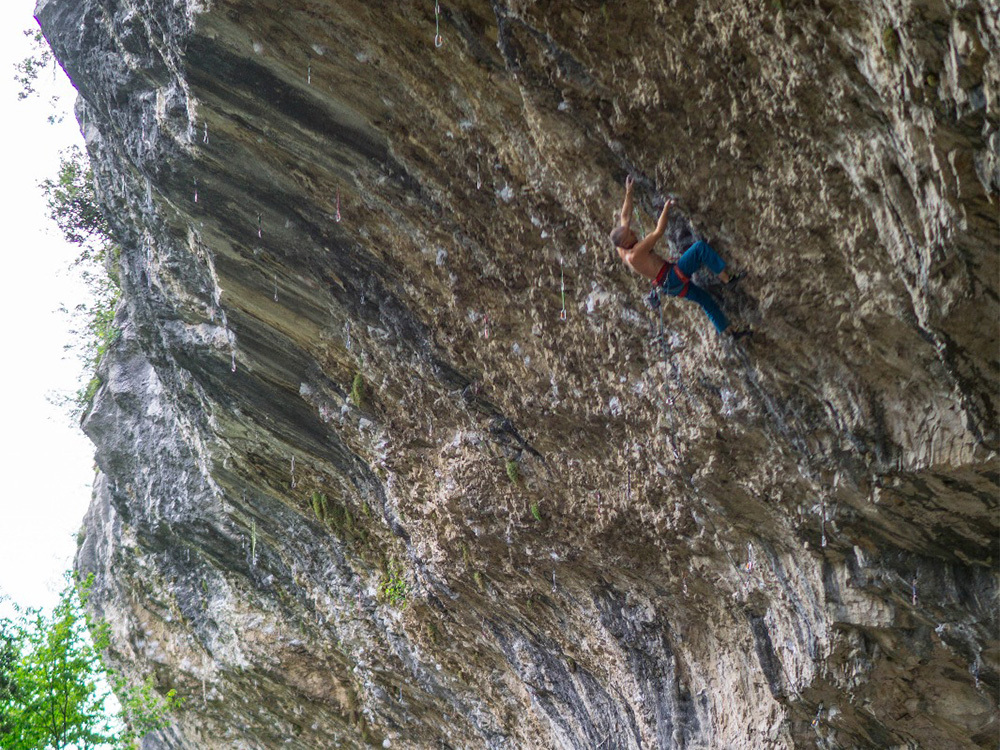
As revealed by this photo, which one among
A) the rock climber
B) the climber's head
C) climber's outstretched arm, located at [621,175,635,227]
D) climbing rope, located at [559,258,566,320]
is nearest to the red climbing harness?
the rock climber

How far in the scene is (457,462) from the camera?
10.2 meters

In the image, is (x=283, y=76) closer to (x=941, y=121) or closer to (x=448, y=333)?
(x=448, y=333)

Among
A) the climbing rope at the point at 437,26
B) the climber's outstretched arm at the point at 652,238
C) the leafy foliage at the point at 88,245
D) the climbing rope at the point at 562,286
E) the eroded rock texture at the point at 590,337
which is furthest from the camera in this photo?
the leafy foliage at the point at 88,245

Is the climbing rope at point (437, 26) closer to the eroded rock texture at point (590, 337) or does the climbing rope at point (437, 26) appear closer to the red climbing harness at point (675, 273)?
the eroded rock texture at point (590, 337)

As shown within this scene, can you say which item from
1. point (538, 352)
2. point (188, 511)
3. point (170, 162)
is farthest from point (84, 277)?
point (538, 352)

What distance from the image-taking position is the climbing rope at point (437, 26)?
6.30 metres

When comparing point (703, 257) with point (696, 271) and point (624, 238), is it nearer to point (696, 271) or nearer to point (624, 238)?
point (696, 271)

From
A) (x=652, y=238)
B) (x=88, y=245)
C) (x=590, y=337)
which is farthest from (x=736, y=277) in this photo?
(x=88, y=245)

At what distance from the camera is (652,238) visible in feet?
19.4

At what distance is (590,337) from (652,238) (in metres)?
1.94

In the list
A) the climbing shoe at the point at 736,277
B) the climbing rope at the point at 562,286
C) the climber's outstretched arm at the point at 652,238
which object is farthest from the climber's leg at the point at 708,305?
the climbing rope at the point at 562,286

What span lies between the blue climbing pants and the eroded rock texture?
0.19 metres

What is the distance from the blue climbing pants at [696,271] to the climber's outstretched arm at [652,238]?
240mm

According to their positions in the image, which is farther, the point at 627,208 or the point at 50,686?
the point at 50,686
